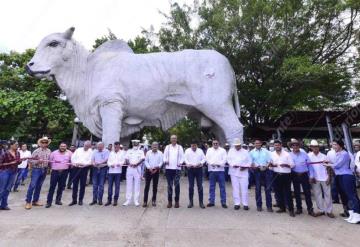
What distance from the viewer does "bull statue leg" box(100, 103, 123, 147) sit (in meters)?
11.5

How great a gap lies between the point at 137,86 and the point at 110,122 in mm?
1586

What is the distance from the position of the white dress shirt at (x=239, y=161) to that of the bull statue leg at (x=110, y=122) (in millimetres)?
4010

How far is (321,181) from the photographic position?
8750 millimetres

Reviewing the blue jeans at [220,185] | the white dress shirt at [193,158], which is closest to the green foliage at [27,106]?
the white dress shirt at [193,158]

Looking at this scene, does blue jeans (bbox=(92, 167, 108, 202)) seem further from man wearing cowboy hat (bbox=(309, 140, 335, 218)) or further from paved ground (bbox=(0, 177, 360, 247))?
man wearing cowboy hat (bbox=(309, 140, 335, 218))

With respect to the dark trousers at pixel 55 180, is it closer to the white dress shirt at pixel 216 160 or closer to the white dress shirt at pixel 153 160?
the white dress shirt at pixel 153 160

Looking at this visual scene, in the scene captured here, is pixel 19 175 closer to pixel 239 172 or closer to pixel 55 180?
pixel 55 180

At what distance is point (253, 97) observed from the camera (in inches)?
702

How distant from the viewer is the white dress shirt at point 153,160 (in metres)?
9.30

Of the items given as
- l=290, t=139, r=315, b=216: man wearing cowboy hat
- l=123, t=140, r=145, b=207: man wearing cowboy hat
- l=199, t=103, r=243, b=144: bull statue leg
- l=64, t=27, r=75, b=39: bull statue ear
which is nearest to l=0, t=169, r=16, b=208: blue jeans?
l=123, t=140, r=145, b=207: man wearing cowboy hat

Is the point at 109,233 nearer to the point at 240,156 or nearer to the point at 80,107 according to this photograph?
the point at 240,156

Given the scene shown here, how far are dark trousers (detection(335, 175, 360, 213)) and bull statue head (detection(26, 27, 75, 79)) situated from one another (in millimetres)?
9146

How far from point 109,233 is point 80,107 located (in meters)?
6.93

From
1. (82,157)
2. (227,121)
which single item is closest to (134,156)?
(82,157)
